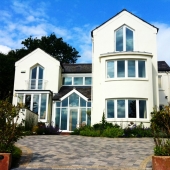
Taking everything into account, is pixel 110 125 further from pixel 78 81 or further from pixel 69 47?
pixel 69 47

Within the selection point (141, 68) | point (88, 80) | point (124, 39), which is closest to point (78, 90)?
point (88, 80)

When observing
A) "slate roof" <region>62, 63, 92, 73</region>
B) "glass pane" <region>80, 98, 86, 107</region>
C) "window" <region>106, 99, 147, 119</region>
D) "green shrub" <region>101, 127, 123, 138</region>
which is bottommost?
"green shrub" <region>101, 127, 123, 138</region>

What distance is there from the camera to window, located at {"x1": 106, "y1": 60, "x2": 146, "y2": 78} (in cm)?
2159

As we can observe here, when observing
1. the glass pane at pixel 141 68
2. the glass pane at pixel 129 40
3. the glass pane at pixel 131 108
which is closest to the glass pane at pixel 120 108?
the glass pane at pixel 131 108

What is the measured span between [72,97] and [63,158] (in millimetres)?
17063

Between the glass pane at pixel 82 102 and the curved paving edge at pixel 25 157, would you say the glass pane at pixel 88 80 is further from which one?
the curved paving edge at pixel 25 157

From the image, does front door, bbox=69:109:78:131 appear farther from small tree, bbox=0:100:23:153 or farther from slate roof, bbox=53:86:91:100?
small tree, bbox=0:100:23:153

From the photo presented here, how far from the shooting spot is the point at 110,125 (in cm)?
1994

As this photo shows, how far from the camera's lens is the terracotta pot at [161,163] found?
25.7 feet

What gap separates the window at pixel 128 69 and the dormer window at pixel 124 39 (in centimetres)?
210

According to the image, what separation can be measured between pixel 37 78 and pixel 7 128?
21.0 meters

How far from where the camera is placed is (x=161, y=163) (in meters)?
7.90

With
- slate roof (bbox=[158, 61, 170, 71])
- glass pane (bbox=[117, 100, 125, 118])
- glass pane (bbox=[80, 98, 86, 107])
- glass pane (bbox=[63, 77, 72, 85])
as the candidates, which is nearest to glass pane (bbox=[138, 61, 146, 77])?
glass pane (bbox=[117, 100, 125, 118])

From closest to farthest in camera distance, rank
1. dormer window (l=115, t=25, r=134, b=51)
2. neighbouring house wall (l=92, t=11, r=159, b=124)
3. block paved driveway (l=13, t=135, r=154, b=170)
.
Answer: block paved driveway (l=13, t=135, r=154, b=170) < neighbouring house wall (l=92, t=11, r=159, b=124) < dormer window (l=115, t=25, r=134, b=51)
